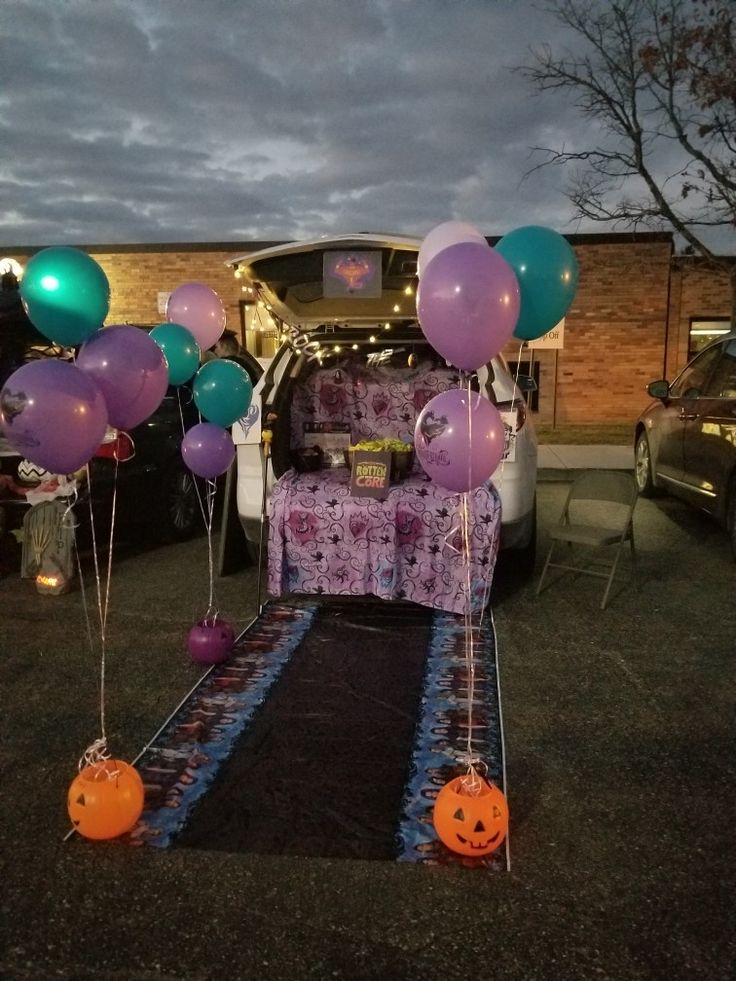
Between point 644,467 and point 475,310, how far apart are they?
6554mm

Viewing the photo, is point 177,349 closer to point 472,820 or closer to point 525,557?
point 472,820

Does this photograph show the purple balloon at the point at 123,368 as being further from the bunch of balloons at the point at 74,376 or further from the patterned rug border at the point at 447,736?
the patterned rug border at the point at 447,736

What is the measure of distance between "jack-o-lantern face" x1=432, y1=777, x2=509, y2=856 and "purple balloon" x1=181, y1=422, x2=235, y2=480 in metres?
2.49

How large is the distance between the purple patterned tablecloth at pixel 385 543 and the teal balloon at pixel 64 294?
237 cm

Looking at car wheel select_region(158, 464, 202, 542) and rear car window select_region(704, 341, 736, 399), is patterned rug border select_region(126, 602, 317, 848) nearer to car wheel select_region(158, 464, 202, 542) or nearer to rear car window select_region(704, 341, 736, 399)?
car wheel select_region(158, 464, 202, 542)

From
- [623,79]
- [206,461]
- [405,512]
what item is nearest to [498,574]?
[405,512]

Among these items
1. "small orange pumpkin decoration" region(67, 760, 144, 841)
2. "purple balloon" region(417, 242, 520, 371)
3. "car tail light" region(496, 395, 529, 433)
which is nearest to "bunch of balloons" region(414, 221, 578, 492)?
"purple balloon" region(417, 242, 520, 371)

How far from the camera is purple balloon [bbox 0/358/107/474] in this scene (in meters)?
2.57

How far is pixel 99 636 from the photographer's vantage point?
461 centimetres

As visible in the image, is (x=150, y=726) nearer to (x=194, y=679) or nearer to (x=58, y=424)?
(x=194, y=679)

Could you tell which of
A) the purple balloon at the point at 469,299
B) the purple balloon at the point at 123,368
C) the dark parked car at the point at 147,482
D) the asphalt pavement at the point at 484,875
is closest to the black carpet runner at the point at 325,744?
the asphalt pavement at the point at 484,875

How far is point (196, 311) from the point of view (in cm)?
411

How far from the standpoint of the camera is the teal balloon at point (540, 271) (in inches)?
112

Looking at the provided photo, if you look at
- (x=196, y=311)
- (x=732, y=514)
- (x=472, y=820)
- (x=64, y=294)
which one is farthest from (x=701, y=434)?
(x=64, y=294)
